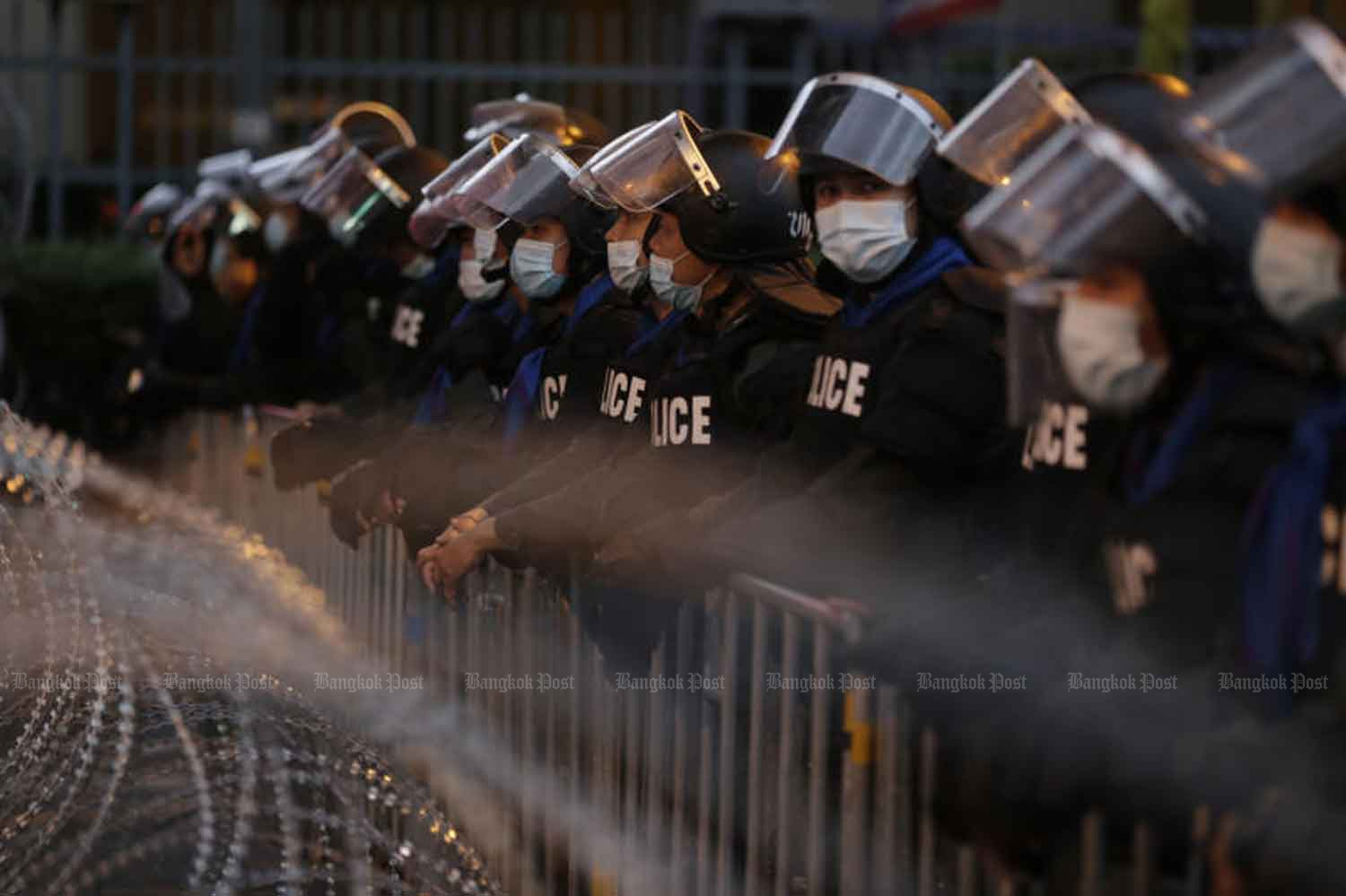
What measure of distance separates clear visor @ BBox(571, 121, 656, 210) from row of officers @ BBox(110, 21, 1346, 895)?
0.8 inches

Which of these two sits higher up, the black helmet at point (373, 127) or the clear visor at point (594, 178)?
the black helmet at point (373, 127)

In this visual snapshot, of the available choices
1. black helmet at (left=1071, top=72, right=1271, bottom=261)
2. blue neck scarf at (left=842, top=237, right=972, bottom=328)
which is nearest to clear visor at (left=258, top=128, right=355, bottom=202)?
blue neck scarf at (left=842, top=237, right=972, bottom=328)

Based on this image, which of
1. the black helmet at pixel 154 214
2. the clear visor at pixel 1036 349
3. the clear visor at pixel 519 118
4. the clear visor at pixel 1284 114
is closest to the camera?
the clear visor at pixel 1284 114

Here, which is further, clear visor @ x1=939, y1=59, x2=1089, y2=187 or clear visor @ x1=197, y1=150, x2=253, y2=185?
clear visor @ x1=197, y1=150, x2=253, y2=185

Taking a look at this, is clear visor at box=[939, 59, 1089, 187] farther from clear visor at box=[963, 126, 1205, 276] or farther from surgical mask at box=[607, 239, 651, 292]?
surgical mask at box=[607, 239, 651, 292]

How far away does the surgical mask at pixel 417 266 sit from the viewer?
9.24m

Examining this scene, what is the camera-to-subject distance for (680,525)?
5.34 meters

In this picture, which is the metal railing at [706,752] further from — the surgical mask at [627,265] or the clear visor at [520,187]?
the clear visor at [520,187]

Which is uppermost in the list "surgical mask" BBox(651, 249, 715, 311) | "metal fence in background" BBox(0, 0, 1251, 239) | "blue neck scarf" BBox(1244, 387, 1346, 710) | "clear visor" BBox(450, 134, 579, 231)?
"metal fence in background" BBox(0, 0, 1251, 239)

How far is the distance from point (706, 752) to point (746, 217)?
4.60ft

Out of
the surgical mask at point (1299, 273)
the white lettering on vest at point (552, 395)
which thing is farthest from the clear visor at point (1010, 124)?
the white lettering on vest at point (552, 395)

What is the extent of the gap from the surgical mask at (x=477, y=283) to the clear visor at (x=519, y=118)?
0.67 metres

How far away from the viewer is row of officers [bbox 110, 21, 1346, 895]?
11.7ft

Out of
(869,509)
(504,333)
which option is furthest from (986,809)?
(504,333)
